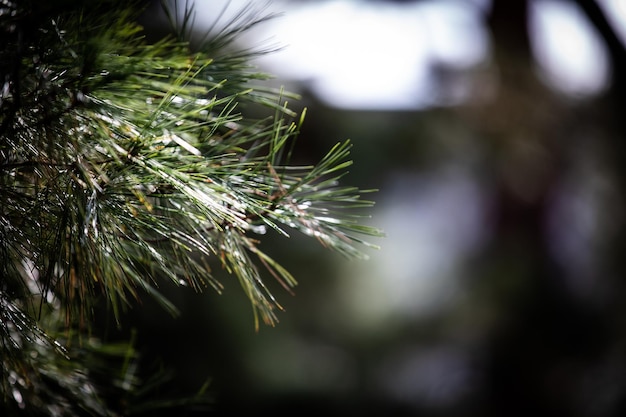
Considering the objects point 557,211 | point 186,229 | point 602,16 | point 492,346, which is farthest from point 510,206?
point 186,229

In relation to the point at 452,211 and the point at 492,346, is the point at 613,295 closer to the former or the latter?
the point at 492,346

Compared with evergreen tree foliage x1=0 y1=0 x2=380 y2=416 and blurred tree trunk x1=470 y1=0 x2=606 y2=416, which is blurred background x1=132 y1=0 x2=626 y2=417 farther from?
evergreen tree foliage x1=0 y1=0 x2=380 y2=416

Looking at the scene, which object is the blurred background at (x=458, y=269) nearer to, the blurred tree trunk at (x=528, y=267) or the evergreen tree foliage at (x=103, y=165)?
the blurred tree trunk at (x=528, y=267)

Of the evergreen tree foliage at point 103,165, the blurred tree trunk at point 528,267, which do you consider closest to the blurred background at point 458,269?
the blurred tree trunk at point 528,267

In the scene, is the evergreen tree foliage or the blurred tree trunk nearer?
the evergreen tree foliage

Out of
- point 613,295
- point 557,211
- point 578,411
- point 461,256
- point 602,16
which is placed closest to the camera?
point 602,16

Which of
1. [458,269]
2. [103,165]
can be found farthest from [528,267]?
[103,165]

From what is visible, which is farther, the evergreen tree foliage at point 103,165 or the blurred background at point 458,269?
the blurred background at point 458,269

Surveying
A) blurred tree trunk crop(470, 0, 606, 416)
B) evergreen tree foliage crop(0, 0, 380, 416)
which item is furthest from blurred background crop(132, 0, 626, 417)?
evergreen tree foliage crop(0, 0, 380, 416)

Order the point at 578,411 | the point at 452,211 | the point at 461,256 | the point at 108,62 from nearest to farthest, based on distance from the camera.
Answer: the point at 108,62, the point at 578,411, the point at 461,256, the point at 452,211

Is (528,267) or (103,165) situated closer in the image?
(103,165)

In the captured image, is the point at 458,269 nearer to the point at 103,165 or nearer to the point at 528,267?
the point at 528,267
